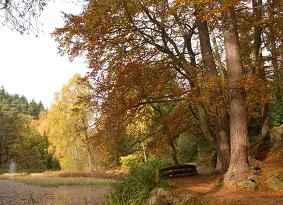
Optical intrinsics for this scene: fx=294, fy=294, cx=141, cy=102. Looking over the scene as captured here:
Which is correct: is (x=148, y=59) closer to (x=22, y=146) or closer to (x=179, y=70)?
(x=179, y=70)

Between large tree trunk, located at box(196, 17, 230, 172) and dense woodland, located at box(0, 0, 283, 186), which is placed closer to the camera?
dense woodland, located at box(0, 0, 283, 186)

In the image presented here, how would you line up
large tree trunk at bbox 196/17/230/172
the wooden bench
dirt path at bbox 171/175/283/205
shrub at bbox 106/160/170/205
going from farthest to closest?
the wooden bench < large tree trunk at bbox 196/17/230/172 < shrub at bbox 106/160/170/205 < dirt path at bbox 171/175/283/205

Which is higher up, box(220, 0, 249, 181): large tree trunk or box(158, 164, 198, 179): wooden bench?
box(220, 0, 249, 181): large tree trunk

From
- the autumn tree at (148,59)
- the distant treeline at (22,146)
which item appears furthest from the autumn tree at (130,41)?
the distant treeline at (22,146)

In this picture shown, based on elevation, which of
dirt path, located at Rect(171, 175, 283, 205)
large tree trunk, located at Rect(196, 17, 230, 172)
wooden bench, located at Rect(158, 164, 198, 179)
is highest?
large tree trunk, located at Rect(196, 17, 230, 172)

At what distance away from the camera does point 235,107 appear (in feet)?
30.3

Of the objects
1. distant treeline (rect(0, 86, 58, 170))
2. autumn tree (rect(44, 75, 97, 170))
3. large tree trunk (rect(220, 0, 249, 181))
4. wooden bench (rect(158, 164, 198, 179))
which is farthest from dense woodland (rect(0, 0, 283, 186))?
distant treeline (rect(0, 86, 58, 170))

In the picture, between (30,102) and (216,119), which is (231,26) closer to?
(216,119)

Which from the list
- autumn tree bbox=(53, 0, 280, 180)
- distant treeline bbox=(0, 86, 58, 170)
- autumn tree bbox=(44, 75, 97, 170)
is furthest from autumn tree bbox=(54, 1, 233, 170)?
distant treeline bbox=(0, 86, 58, 170)

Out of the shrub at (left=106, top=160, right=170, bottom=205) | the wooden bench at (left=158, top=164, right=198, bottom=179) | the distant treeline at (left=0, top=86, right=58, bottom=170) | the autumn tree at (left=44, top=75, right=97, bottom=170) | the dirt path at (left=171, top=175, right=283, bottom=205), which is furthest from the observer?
the distant treeline at (left=0, top=86, right=58, bottom=170)

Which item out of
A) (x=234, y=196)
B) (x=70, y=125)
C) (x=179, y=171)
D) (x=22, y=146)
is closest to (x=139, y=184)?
(x=234, y=196)

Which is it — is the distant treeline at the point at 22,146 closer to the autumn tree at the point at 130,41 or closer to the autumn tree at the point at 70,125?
the autumn tree at the point at 70,125

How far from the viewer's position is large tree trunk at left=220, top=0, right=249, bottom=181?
8.95 metres

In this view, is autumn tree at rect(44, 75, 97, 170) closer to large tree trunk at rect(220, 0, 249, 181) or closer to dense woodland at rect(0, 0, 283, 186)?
dense woodland at rect(0, 0, 283, 186)
